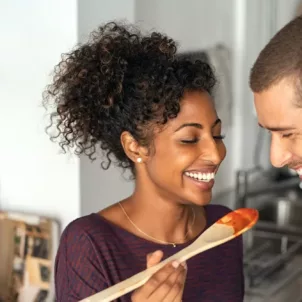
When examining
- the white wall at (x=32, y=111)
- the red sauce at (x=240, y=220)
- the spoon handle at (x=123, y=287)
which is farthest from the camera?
the white wall at (x=32, y=111)

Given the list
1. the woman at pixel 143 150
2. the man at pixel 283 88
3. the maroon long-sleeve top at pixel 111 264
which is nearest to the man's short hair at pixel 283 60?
the man at pixel 283 88

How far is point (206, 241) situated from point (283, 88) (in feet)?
0.77

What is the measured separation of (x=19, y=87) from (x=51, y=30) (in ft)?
0.54

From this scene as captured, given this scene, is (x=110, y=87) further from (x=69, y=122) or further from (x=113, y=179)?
(x=113, y=179)

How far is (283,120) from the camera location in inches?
29.0

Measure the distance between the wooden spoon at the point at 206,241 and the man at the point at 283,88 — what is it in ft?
0.43

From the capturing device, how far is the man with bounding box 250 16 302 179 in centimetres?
72

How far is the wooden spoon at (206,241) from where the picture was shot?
27.8 inches

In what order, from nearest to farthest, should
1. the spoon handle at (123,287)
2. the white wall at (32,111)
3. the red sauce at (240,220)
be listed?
the spoon handle at (123,287) < the red sauce at (240,220) < the white wall at (32,111)

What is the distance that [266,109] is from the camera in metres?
0.75

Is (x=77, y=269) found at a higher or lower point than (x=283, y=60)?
lower

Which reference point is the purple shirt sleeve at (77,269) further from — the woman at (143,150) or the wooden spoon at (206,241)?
the wooden spoon at (206,241)

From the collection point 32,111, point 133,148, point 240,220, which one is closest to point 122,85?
point 133,148

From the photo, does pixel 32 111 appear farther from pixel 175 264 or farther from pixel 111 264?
pixel 175 264
